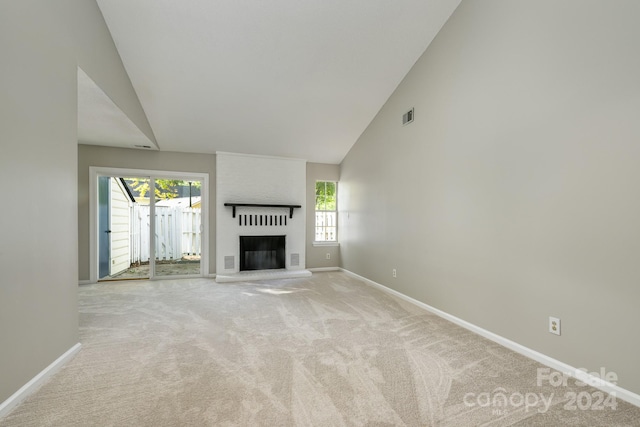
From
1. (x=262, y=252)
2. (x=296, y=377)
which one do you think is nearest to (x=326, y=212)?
(x=262, y=252)

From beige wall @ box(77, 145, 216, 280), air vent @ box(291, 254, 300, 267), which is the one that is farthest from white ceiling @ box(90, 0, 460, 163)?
air vent @ box(291, 254, 300, 267)

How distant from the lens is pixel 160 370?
6.94 feet

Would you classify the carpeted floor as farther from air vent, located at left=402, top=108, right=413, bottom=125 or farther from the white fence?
the white fence

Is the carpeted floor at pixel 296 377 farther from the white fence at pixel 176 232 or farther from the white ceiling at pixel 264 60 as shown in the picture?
the white ceiling at pixel 264 60

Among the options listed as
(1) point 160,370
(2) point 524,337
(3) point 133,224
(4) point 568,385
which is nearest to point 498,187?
(2) point 524,337

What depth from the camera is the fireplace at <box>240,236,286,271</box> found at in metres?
5.65

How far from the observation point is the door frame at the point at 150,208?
4930mm

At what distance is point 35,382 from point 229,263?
361 centimetres

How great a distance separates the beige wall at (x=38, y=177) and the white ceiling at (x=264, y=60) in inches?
32.3

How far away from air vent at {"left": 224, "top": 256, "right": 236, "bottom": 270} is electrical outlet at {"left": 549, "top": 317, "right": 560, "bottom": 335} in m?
4.81

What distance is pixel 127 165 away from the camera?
5.13m

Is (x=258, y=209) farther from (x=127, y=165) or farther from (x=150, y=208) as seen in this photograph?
(x=127, y=165)

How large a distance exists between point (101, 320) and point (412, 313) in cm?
358

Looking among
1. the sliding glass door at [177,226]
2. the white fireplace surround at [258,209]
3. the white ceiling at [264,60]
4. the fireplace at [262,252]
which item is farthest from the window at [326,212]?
the sliding glass door at [177,226]
